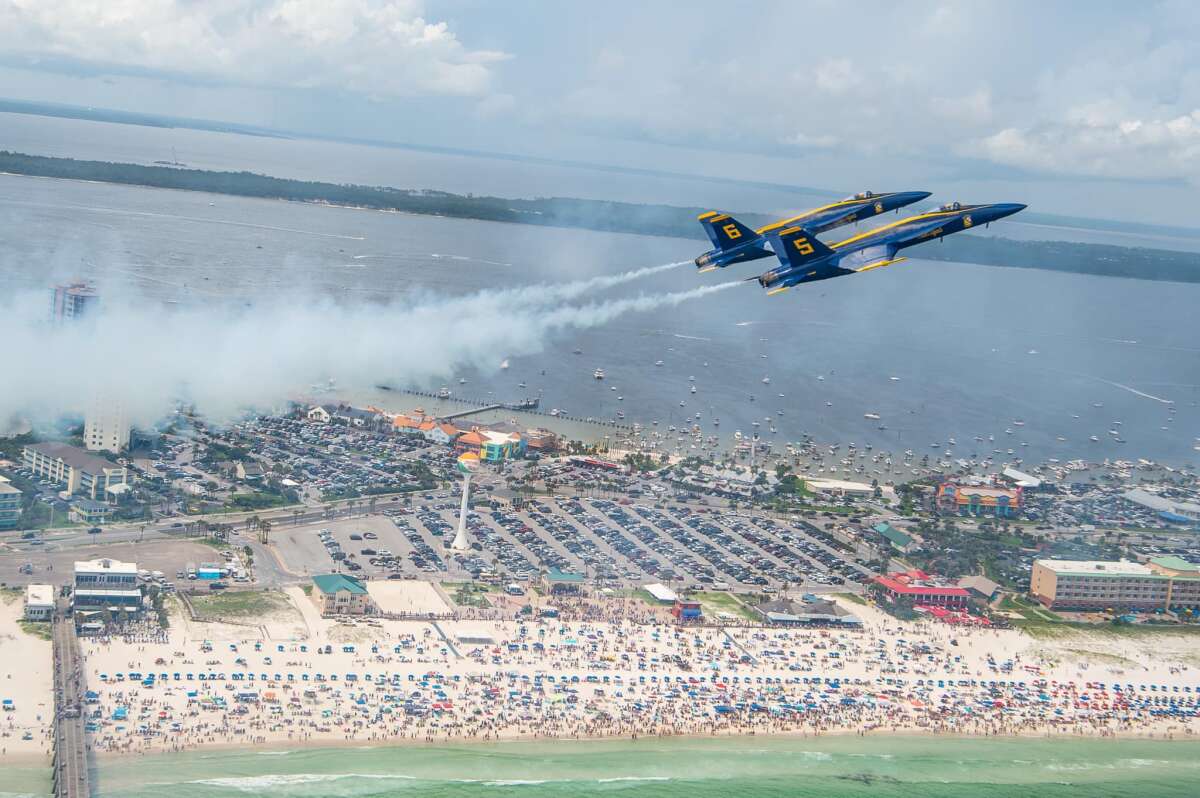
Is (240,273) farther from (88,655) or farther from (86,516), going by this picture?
(88,655)

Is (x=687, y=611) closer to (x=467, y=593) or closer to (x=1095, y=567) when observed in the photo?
(x=467, y=593)

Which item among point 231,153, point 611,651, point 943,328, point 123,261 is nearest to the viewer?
point 611,651

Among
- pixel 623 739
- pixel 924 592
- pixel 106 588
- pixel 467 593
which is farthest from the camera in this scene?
pixel 924 592

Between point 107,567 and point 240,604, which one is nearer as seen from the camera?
point 107,567

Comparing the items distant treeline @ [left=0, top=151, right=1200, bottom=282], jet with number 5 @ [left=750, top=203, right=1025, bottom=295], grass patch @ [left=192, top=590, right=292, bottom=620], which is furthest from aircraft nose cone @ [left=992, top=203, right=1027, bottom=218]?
distant treeline @ [left=0, top=151, right=1200, bottom=282]

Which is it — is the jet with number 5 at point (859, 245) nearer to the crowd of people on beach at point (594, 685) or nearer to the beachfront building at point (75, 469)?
the crowd of people on beach at point (594, 685)

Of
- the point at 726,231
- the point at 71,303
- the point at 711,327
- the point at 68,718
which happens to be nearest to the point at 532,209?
the point at 711,327

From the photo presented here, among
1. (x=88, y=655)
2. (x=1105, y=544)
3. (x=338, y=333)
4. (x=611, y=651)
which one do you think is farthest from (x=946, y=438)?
(x=88, y=655)
